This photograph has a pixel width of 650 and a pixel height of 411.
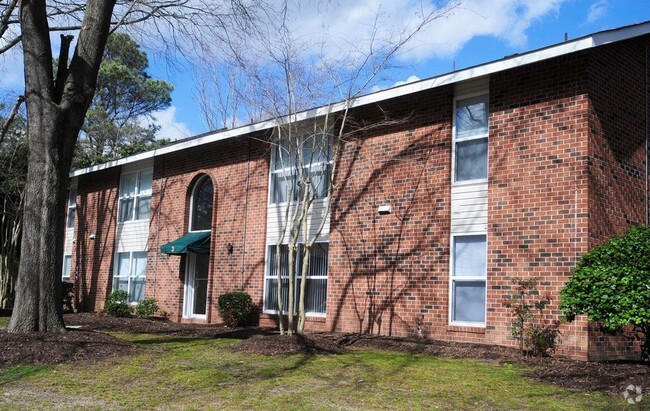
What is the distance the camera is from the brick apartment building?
11484mm

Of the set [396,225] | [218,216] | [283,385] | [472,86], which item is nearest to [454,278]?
[396,225]

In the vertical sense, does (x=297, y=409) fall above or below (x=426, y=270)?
below

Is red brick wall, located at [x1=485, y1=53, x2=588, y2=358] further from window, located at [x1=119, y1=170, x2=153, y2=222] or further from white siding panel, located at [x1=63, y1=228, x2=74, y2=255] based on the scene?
white siding panel, located at [x1=63, y1=228, x2=74, y2=255]

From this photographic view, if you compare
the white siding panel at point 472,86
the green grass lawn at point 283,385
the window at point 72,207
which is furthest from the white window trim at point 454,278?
the window at point 72,207

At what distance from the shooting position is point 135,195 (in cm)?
2248

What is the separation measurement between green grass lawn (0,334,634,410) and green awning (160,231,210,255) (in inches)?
306

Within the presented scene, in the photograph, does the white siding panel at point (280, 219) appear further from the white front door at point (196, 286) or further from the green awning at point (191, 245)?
the white front door at point (196, 286)

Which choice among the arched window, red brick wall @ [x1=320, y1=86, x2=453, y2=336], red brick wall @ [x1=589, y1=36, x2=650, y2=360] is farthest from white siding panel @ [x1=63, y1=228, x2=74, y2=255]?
red brick wall @ [x1=589, y1=36, x2=650, y2=360]

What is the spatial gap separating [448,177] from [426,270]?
183 cm

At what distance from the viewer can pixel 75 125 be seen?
1228cm

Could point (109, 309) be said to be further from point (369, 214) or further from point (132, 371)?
point (132, 371)

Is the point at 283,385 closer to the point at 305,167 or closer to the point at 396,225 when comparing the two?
the point at 396,225

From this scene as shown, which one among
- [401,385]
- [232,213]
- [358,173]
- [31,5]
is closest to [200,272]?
[232,213]

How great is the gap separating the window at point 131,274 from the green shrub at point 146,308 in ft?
4.83
